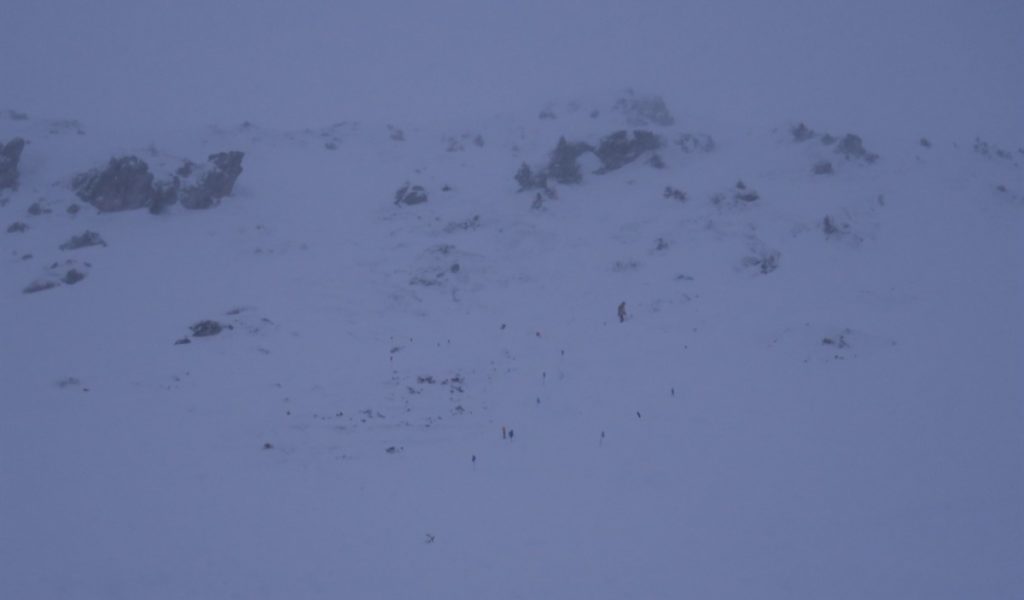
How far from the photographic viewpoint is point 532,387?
2169 cm

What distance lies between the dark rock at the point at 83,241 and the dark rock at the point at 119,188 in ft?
16.2

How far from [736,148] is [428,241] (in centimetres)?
2619

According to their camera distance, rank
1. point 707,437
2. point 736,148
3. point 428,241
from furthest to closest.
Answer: point 736,148
point 428,241
point 707,437

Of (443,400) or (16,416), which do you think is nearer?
(16,416)

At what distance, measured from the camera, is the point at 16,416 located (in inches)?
690

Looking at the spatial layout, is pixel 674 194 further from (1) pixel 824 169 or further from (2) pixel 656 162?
(1) pixel 824 169

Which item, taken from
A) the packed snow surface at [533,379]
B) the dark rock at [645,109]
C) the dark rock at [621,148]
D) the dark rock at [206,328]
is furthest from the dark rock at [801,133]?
the dark rock at [206,328]

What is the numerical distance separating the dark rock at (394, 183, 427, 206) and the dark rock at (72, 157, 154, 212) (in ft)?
49.9

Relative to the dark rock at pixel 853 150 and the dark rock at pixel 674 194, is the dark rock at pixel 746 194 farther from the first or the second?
the dark rock at pixel 853 150

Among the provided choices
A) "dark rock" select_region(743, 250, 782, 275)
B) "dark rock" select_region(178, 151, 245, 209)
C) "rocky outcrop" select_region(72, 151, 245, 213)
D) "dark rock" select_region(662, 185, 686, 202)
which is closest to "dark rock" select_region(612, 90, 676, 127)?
"dark rock" select_region(662, 185, 686, 202)

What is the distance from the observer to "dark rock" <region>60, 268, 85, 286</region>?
29.5 m

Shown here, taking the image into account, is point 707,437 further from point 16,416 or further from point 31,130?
point 31,130

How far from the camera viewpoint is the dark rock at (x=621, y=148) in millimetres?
46156

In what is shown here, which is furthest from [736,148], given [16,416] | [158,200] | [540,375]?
[16,416]
